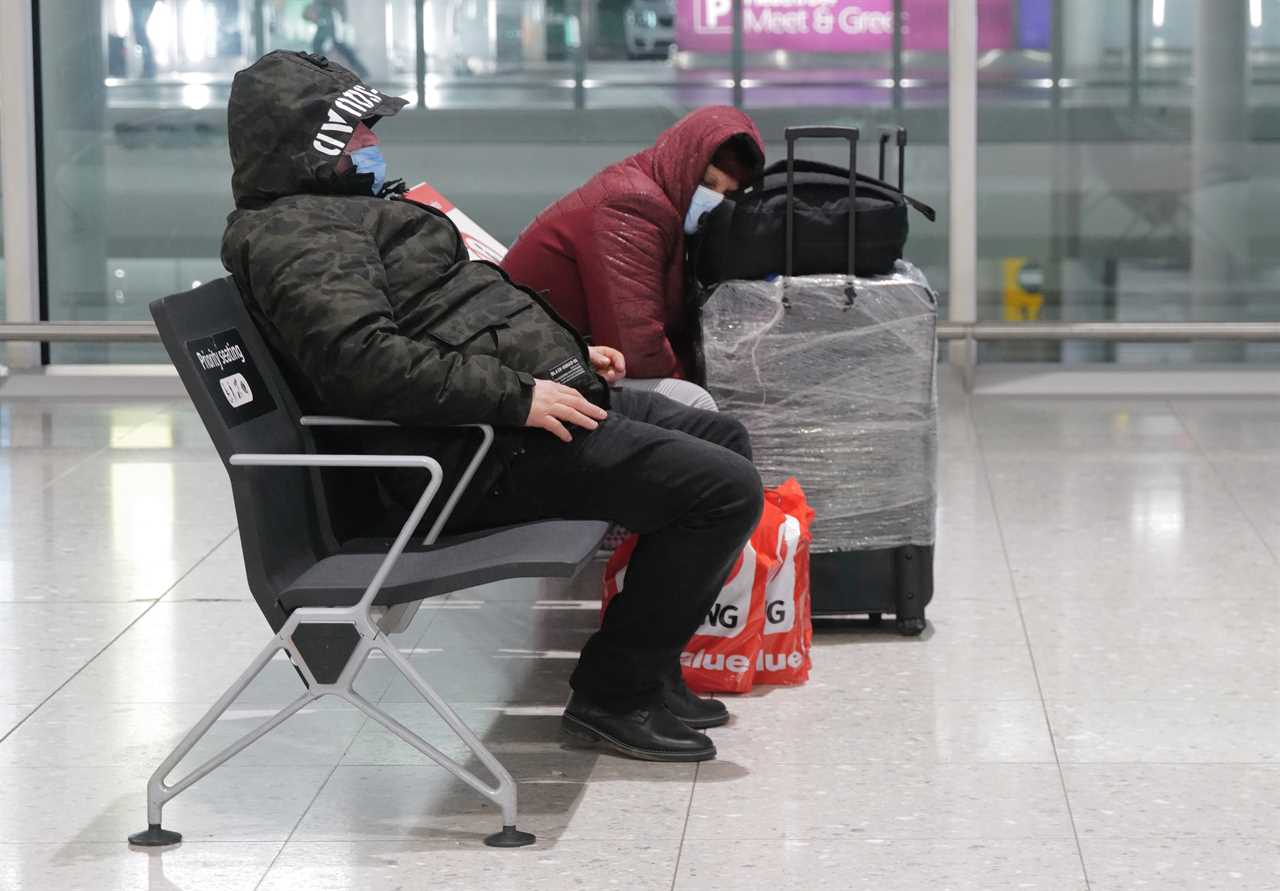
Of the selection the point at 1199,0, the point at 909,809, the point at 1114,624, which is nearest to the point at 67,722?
the point at 909,809

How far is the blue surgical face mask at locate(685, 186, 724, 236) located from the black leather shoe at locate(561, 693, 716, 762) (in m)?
1.20

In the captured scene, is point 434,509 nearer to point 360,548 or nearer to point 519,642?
point 360,548

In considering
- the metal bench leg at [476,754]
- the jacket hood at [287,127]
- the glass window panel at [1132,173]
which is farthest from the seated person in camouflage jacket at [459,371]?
the glass window panel at [1132,173]

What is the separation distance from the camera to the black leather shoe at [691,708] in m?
3.54

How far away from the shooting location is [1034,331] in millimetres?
7504

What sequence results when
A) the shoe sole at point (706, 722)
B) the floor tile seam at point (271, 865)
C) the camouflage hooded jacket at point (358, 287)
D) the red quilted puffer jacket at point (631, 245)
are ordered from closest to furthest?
the floor tile seam at point (271, 865) → the camouflage hooded jacket at point (358, 287) → the shoe sole at point (706, 722) → the red quilted puffer jacket at point (631, 245)

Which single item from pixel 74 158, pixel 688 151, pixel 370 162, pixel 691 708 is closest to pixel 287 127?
pixel 370 162

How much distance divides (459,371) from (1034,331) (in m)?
4.77

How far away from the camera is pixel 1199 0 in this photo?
7883mm

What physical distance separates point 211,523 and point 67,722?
1748 millimetres

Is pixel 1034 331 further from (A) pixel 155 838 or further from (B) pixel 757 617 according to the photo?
(A) pixel 155 838

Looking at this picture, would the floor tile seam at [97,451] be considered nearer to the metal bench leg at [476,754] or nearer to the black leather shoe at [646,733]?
the black leather shoe at [646,733]

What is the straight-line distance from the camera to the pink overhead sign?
7.85m

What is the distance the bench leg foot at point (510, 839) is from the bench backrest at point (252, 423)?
0.49 meters
